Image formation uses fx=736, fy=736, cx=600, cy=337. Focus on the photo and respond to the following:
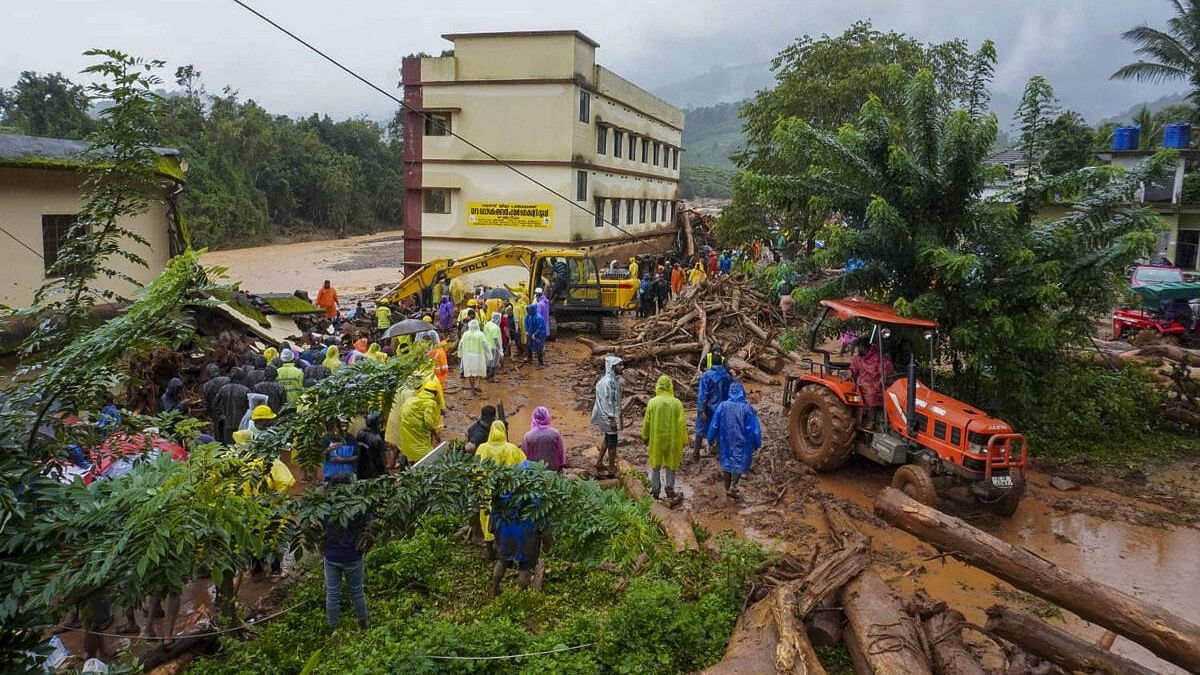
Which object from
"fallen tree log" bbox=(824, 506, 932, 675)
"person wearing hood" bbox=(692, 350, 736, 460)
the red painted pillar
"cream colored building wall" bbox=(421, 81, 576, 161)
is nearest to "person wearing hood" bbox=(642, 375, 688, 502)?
"person wearing hood" bbox=(692, 350, 736, 460)

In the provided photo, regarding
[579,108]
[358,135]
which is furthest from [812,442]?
[358,135]

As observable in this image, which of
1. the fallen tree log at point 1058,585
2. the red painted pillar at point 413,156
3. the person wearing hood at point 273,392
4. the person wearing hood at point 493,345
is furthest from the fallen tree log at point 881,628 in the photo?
the red painted pillar at point 413,156

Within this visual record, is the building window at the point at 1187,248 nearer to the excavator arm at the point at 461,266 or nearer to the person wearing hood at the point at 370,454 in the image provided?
the excavator arm at the point at 461,266

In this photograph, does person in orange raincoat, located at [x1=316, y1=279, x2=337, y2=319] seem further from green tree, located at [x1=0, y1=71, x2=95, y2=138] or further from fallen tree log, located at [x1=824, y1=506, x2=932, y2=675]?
green tree, located at [x1=0, y1=71, x2=95, y2=138]

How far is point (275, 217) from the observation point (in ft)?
178

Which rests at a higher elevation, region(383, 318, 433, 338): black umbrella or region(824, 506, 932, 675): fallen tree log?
region(383, 318, 433, 338): black umbrella

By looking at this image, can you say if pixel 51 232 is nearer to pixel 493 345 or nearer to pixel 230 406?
pixel 230 406

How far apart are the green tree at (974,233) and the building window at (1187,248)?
17609 millimetres

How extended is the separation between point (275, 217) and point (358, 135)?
11741 millimetres

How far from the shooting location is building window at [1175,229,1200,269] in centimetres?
2330

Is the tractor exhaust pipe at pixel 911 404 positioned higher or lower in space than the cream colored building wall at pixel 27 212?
lower

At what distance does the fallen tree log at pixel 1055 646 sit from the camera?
4609mm

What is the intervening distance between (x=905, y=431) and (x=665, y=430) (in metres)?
2.85

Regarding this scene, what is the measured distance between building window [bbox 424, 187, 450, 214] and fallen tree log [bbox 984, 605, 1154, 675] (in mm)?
24928
